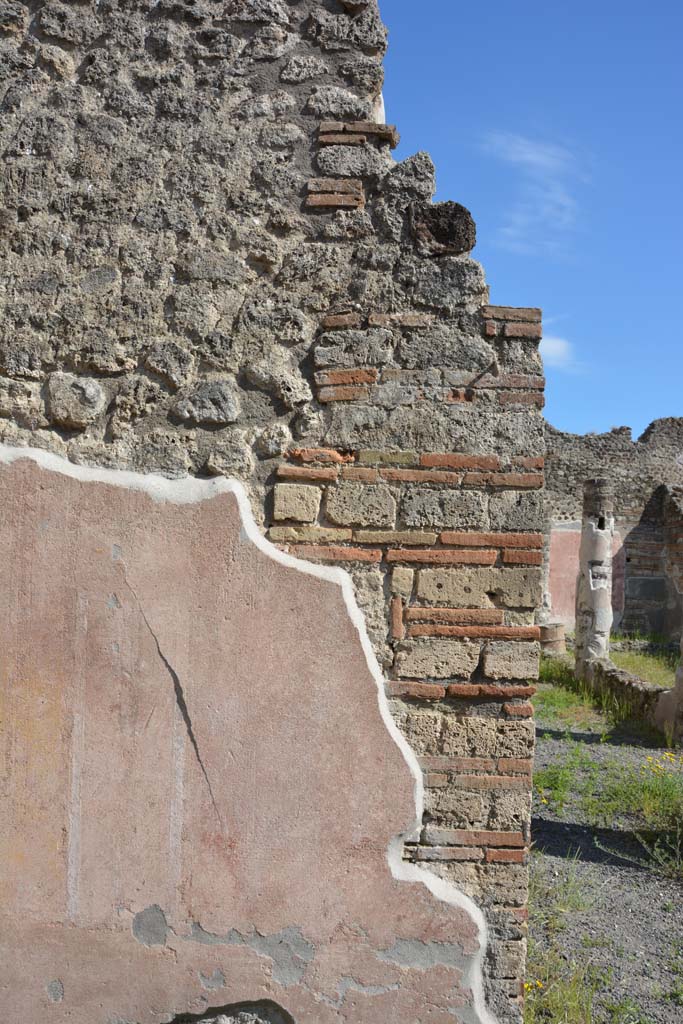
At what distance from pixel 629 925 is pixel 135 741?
287 cm

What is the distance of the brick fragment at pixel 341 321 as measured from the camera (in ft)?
9.21

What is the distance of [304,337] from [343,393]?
0.77 feet

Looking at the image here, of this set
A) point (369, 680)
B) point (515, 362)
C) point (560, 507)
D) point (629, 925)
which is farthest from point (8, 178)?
point (560, 507)

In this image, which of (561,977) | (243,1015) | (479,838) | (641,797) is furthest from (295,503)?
(641,797)

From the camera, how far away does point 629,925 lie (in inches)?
163

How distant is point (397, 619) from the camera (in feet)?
8.96

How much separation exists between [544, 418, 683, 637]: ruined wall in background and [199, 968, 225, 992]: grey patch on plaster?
14.1 metres

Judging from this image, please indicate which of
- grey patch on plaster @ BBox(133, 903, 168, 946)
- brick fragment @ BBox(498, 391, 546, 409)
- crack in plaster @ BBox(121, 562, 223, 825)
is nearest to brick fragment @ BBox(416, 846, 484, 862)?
crack in plaster @ BBox(121, 562, 223, 825)

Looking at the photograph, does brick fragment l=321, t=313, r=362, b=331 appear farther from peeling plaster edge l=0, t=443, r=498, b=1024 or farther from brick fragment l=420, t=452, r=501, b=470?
peeling plaster edge l=0, t=443, r=498, b=1024

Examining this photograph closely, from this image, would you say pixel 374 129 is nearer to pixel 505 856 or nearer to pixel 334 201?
pixel 334 201

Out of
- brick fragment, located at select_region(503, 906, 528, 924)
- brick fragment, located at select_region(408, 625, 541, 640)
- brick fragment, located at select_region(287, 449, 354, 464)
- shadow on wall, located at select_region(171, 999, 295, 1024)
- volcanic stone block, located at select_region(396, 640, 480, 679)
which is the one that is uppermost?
brick fragment, located at select_region(287, 449, 354, 464)

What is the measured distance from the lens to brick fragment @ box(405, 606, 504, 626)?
8.98 feet

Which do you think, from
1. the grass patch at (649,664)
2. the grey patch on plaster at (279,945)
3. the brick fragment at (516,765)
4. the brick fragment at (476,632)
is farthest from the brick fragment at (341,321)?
the grass patch at (649,664)

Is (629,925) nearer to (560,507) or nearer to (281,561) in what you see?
(281,561)
